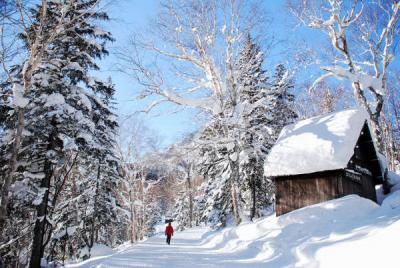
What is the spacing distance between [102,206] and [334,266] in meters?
20.1

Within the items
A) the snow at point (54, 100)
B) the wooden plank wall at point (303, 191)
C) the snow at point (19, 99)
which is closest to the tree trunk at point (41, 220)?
the snow at point (54, 100)

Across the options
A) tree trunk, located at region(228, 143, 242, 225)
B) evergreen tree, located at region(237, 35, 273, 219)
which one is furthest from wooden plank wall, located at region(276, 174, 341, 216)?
evergreen tree, located at region(237, 35, 273, 219)

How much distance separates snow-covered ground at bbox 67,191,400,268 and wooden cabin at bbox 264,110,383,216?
2.64 meters

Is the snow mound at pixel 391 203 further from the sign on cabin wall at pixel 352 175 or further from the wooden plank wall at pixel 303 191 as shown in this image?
the wooden plank wall at pixel 303 191

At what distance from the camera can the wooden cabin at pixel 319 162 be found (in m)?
15.6

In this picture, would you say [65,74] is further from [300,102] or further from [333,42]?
[300,102]

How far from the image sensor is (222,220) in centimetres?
2545

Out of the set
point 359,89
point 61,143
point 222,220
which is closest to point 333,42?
point 359,89

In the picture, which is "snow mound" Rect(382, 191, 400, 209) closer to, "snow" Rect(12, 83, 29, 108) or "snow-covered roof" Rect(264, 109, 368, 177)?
"snow-covered roof" Rect(264, 109, 368, 177)

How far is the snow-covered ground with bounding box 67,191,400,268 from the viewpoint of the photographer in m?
6.23

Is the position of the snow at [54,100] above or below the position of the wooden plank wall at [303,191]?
above

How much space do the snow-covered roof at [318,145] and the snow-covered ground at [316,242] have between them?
2.83 metres

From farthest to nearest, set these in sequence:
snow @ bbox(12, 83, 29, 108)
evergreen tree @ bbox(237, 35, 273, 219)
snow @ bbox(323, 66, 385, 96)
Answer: evergreen tree @ bbox(237, 35, 273, 219) < snow @ bbox(323, 66, 385, 96) < snow @ bbox(12, 83, 29, 108)

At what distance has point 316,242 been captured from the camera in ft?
29.7
